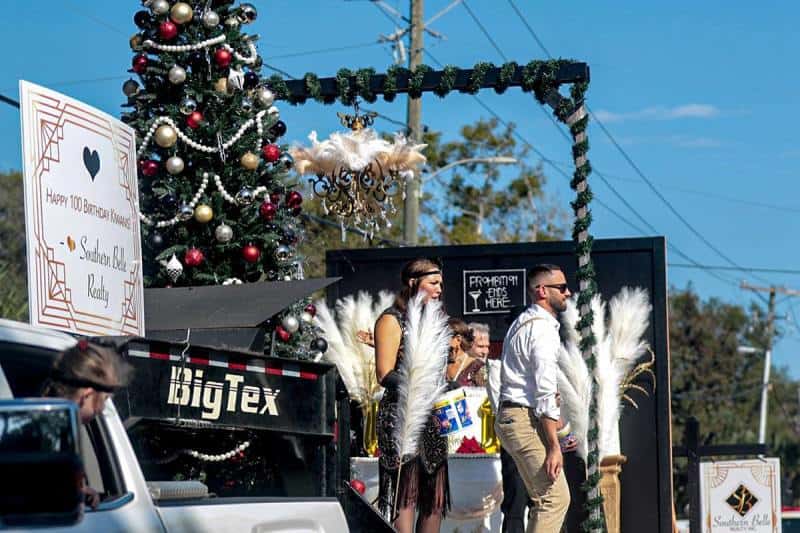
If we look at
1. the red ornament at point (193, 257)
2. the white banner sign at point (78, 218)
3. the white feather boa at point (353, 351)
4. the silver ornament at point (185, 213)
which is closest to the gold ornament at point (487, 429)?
the white feather boa at point (353, 351)

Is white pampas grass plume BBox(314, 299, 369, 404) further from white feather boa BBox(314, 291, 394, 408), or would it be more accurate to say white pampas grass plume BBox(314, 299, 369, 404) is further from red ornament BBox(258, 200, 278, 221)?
red ornament BBox(258, 200, 278, 221)

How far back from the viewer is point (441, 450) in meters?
8.96

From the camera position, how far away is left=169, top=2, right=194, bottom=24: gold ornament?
10422 millimetres

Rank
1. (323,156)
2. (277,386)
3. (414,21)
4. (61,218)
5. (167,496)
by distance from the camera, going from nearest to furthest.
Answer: (167,496), (277,386), (61,218), (323,156), (414,21)

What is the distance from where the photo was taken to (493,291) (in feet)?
42.3

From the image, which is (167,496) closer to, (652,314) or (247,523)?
(247,523)

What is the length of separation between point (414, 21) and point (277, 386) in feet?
70.9

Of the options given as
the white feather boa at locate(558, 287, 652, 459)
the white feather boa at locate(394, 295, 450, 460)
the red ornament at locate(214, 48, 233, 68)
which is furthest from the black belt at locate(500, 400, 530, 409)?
the red ornament at locate(214, 48, 233, 68)

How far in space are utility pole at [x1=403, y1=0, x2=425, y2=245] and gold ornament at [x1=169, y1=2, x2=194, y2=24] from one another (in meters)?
14.4

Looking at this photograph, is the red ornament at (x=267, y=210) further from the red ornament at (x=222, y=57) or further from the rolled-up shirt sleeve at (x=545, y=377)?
the rolled-up shirt sleeve at (x=545, y=377)

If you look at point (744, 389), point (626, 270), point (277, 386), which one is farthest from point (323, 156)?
point (744, 389)

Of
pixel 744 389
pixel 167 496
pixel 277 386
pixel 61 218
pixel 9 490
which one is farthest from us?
pixel 744 389

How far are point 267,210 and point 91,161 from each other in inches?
124

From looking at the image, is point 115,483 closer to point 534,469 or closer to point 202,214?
point 534,469
